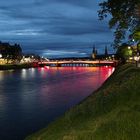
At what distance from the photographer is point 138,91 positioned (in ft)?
59.6

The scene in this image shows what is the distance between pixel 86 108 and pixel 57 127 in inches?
104

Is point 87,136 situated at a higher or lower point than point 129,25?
lower

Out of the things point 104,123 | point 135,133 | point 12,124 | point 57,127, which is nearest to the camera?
point 135,133

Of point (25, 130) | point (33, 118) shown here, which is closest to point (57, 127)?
point (25, 130)

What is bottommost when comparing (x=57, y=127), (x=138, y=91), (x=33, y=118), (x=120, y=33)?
(x=33, y=118)

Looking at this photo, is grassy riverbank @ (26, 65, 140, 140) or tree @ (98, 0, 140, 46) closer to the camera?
grassy riverbank @ (26, 65, 140, 140)

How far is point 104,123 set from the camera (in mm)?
12922

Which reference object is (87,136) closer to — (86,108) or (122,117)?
(122,117)

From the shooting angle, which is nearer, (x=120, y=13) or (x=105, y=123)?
(x=105, y=123)

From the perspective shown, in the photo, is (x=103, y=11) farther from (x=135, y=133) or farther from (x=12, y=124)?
(x=135, y=133)

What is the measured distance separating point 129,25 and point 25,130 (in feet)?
31.3

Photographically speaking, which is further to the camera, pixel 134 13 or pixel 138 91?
pixel 134 13

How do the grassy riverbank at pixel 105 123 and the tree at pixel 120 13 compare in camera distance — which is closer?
the grassy riverbank at pixel 105 123

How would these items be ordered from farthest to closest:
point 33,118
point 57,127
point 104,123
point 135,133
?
point 33,118 → point 57,127 → point 104,123 → point 135,133
